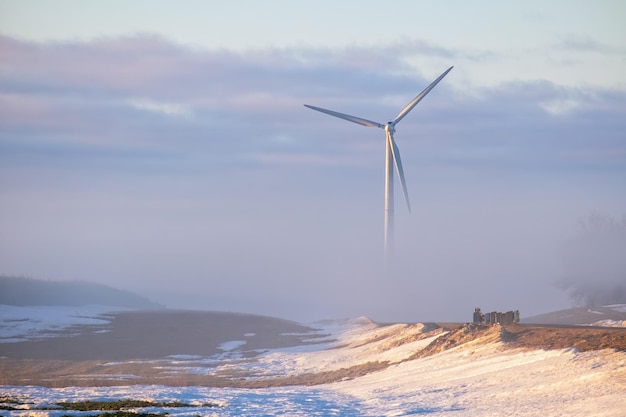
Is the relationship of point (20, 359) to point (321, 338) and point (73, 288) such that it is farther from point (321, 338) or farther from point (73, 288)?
point (73, 288)

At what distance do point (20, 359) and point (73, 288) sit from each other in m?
103

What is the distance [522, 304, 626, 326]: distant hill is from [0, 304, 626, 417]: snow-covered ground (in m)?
33.4

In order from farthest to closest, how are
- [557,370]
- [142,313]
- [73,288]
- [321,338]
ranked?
[73,288] < [142,313] < [321,338] < [557,370]

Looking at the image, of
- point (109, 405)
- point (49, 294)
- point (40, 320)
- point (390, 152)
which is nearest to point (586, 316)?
point (390, 152)

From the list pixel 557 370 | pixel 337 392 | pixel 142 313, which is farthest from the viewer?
pixel 142 313

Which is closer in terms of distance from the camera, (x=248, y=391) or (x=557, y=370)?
(x=557, y=370)

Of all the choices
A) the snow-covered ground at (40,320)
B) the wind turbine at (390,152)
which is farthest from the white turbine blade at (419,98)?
the snow-covered ground at (40,320)

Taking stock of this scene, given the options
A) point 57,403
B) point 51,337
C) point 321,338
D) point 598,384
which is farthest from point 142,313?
point 598,384

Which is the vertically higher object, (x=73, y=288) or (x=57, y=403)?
(x=73, y=288)

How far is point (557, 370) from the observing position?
52.0m

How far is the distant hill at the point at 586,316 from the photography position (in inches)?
3812

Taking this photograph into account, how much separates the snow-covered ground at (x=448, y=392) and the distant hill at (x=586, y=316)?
109 ft

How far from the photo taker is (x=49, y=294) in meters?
179

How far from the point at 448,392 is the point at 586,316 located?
56019mm
